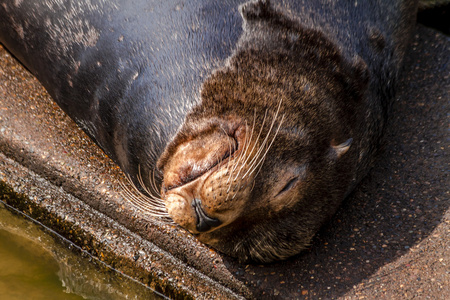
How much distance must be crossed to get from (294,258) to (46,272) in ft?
5.86

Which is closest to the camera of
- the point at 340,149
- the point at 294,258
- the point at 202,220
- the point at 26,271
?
the point at 202,220

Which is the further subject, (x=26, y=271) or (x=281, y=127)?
(x=26, y=271)

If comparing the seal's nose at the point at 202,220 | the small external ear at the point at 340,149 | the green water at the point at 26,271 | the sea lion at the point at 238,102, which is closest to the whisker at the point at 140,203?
the sea lion at the point at 238,102

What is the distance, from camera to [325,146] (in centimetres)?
354

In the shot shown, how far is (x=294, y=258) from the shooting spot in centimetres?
396

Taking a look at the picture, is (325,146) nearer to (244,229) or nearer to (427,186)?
(244,229)

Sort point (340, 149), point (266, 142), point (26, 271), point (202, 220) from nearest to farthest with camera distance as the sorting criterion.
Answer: point (202, 220)
point (266, 142)
point (340, 149)
point (26, 271)

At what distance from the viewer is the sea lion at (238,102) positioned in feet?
10.9

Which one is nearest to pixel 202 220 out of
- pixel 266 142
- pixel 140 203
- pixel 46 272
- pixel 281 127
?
pixel 266 142

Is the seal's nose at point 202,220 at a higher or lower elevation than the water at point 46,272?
lower

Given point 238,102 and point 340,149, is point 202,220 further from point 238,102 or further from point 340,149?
point 340,149

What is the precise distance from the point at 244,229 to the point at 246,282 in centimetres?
50

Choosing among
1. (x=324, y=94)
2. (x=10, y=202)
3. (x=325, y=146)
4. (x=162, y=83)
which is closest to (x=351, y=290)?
(x=325, y=146)

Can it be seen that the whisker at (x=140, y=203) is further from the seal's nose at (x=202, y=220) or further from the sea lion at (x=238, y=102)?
the seal's nose at (x=202, y=220)
